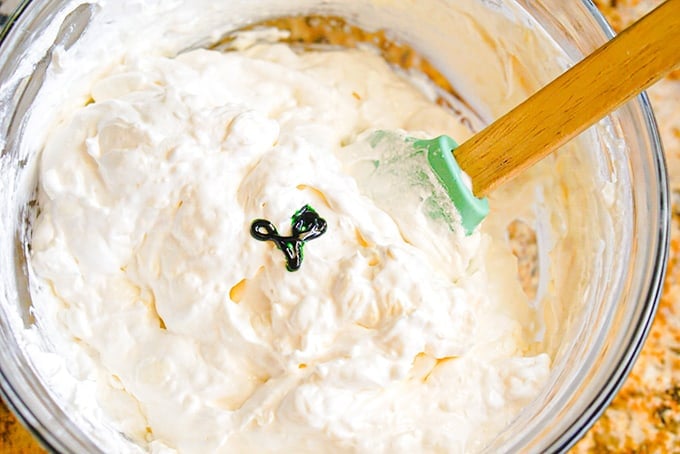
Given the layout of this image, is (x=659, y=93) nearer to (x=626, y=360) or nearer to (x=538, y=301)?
(x=538, y=301)

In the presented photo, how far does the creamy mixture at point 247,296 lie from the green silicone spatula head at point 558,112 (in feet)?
0.27

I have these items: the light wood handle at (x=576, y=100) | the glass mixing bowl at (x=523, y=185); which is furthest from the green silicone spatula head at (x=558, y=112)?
the glass mixing bowl at (x=523, y=185)

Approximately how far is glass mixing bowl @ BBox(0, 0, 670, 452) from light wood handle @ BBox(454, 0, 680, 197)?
214 millimetres

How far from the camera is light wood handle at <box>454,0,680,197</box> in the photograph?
103 cm

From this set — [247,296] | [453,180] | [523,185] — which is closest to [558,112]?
[453,180]

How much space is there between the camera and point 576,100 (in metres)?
1.12

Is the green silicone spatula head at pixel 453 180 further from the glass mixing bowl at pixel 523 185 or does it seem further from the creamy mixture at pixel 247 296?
the glass mixing bowl at pixel 523 185

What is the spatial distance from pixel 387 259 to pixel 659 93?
0.86 m

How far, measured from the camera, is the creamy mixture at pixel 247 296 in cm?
121

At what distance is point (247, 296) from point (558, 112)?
0.57m

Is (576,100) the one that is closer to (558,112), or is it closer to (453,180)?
(558,112)

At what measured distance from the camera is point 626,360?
1.17 m

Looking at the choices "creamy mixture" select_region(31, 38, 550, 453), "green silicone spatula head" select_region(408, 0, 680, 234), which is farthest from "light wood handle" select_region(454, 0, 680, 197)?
"creamy mixture" select_region(31, 38, 550, 453)

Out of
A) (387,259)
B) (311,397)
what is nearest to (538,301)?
(387,259)
